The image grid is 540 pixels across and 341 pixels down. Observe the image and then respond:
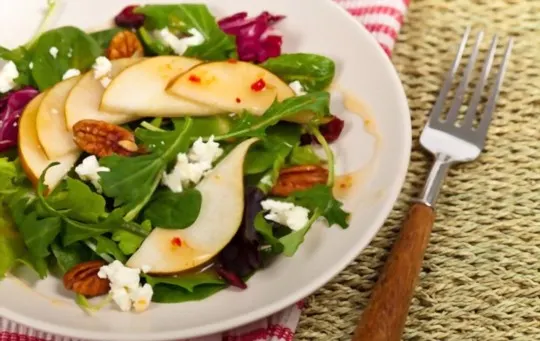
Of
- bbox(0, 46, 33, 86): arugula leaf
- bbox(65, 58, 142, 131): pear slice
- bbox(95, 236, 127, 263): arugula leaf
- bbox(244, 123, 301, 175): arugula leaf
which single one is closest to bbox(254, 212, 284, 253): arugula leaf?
bbox(244, 123, 301, 175): arugula leaf

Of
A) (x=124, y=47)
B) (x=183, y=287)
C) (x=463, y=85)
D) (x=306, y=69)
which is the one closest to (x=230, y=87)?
(x=306, y=69)

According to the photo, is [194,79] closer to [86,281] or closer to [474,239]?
[86,281]

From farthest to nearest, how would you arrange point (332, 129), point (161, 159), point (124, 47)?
point (124, 47) < point (332, 129) < point (161, 159)

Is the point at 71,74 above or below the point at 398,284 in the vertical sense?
above

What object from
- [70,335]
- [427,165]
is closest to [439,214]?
[427,165]

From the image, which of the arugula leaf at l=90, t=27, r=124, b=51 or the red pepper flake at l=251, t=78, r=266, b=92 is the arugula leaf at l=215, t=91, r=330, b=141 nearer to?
the red pepper flake at l=251, t=78, r=266, b=92

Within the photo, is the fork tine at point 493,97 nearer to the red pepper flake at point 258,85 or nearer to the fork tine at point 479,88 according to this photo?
the fork tine at point 479,88

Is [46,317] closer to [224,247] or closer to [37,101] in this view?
[224,247]
